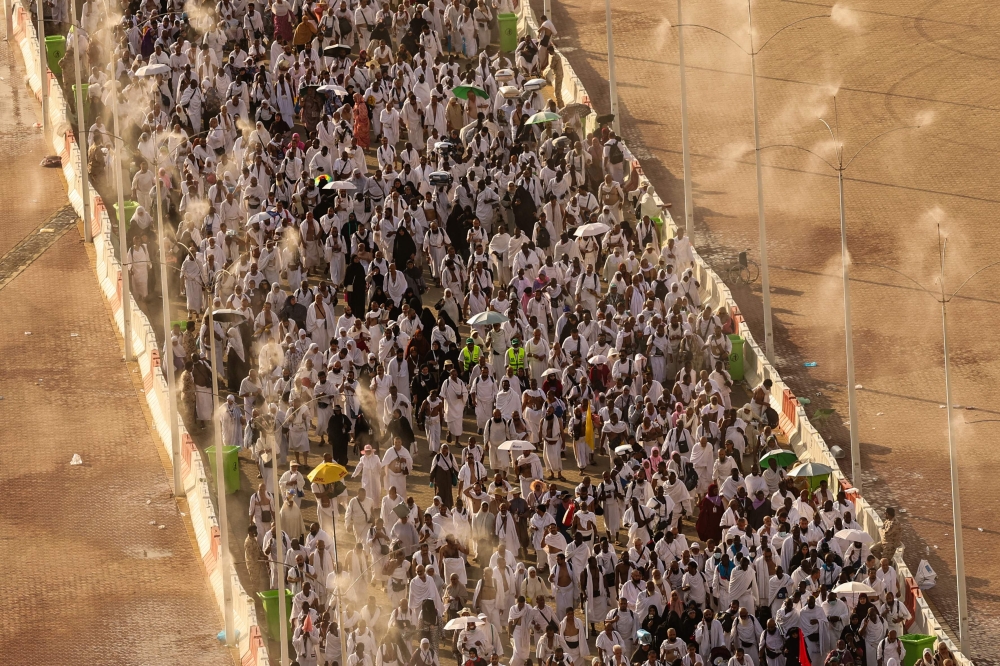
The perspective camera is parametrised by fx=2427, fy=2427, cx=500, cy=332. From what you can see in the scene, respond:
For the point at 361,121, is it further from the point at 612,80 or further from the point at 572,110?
the point at 612,80

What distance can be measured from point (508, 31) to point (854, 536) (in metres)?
19.1

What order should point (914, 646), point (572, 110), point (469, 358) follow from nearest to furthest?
point (914, 646) < point (469, 358) < point (572, 110)

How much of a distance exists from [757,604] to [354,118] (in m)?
15.2

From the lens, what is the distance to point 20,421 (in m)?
37.8

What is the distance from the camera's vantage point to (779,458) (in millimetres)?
33062

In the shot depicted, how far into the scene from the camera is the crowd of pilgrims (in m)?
30.2

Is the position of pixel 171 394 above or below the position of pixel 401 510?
above

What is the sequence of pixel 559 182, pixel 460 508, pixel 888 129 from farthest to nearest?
1. pixel 888 129
2. pixel 559 182
3. pixel 460 508

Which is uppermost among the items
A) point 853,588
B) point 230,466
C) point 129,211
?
point 129,211

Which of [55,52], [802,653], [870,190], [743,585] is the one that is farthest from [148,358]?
[870,190]

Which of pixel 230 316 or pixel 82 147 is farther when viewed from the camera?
pixel 82 147

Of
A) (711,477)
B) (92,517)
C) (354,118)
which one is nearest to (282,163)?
(354,118)

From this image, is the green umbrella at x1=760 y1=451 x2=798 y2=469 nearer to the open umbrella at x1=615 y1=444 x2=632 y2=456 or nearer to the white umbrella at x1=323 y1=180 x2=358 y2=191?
the open umbrella at x1=615 y1=444 x2=632 y2=456

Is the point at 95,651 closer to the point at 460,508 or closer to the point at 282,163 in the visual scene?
the point at 460,508
